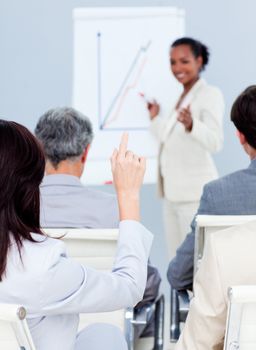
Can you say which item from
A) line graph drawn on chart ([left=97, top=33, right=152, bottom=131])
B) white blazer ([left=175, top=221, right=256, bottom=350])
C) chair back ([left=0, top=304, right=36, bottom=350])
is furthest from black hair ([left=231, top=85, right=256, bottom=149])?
line graph drawn on chart ([left=97, top=33, right=152, bottom=131])

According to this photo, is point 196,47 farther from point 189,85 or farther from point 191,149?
point 191,149

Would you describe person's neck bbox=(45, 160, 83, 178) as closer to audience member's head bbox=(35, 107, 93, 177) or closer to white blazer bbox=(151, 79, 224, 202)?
audience member's head bbox=(35, 107, 93, 177)

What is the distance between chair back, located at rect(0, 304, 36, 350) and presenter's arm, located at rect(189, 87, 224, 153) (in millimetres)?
2608

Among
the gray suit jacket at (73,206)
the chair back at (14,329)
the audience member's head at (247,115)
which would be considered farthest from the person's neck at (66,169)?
the chair back at (14,329)

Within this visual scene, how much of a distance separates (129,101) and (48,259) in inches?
118

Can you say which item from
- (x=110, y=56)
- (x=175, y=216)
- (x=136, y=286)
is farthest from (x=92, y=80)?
(x=136, y=286)

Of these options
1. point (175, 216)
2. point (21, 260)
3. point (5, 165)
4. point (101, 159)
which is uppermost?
point (5, 165)

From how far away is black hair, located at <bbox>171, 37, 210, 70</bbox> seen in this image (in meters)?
4.20

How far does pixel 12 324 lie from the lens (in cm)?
136

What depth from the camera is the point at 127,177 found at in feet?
5.23

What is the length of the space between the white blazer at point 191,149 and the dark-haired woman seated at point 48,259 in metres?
2.47

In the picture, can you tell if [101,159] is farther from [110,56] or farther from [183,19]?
[183,19]

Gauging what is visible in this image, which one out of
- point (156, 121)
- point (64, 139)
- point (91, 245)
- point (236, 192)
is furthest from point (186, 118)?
point (91, 245)

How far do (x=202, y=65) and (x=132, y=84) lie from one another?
0.42 m
